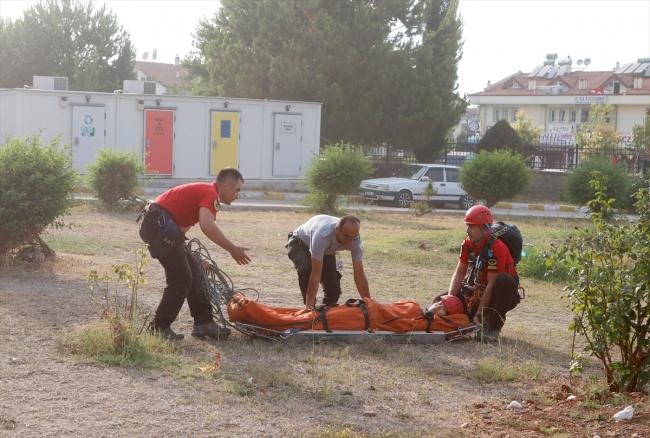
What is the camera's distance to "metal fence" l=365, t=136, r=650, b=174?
30.9 metres

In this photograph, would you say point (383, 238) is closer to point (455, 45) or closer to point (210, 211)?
point (210, 211)

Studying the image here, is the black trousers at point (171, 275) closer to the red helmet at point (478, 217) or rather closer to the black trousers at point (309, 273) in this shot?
the black trousers at point (309, 273)

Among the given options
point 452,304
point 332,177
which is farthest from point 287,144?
point 452,304

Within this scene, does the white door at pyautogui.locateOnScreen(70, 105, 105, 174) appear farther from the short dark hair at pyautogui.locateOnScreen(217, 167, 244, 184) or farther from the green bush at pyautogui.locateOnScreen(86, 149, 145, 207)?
the short dark hair at pyautogui.locateOnScreen(217, 167, 244, 184)

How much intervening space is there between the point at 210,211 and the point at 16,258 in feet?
14.9

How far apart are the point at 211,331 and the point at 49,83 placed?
19738mm

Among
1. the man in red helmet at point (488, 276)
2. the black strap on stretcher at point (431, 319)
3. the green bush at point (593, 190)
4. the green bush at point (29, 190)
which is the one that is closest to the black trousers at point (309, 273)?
the black strap on stretcher at point (431, 319)

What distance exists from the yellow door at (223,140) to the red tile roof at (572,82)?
55535mm

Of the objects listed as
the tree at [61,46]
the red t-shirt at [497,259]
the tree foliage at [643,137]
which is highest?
the tree at [61,46]

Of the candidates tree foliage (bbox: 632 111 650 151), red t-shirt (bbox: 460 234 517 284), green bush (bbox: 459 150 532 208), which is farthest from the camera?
tree foliage (bbox: 632 111 650 151)

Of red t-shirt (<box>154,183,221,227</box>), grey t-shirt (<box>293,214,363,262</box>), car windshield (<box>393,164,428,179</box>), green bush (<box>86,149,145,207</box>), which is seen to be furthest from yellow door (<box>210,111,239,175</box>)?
red t-shirt (<box>154,183,221,227</box>)

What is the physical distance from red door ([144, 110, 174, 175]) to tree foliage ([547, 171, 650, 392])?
19307 mm

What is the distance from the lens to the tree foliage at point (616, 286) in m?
5.49

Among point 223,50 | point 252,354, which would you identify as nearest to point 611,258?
point 252,354
